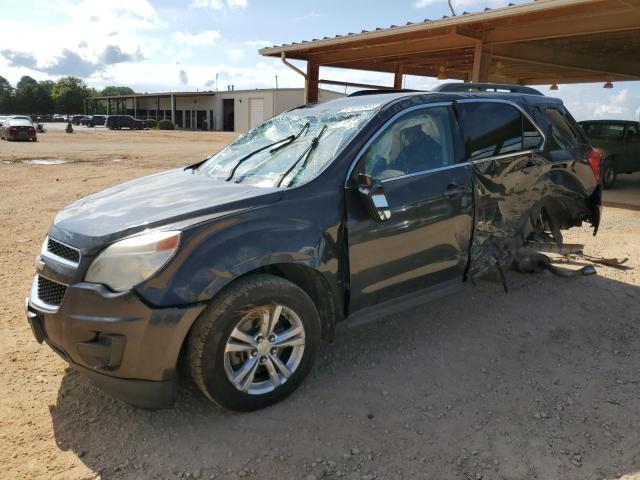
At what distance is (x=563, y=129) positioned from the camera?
15.8 ft

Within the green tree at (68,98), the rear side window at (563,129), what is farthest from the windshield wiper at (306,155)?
the green tree at (68,98)

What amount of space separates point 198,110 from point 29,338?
63.3 metres

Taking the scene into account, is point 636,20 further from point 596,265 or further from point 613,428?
point 613,428

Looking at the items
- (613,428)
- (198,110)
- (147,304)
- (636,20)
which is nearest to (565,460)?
(613,428)

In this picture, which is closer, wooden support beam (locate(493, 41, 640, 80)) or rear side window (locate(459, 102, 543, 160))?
rear side window (locate(459, 102, 543, 160))

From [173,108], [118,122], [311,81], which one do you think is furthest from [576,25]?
[173,108]

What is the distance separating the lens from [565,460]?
2.59 metres

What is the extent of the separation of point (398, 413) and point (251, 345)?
956mm

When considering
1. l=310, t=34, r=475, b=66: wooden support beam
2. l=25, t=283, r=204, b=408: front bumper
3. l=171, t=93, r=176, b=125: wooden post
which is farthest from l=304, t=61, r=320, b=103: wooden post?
l=171, t=93, r=176, b=125: wooden post

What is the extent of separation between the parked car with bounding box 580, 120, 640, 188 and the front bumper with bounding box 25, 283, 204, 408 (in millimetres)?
12090

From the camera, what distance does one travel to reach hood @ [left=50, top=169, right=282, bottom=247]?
108 inches

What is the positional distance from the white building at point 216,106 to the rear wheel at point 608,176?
89.4 feet

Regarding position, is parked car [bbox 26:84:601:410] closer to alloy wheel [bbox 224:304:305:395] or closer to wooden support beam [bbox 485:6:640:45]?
alloy wheel [bbox 224:304:305:395]

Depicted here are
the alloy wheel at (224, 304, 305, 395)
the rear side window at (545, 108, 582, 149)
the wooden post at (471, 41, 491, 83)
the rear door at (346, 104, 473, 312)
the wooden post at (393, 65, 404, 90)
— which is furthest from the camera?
the wooden post at (393, 65, 404, 90)
